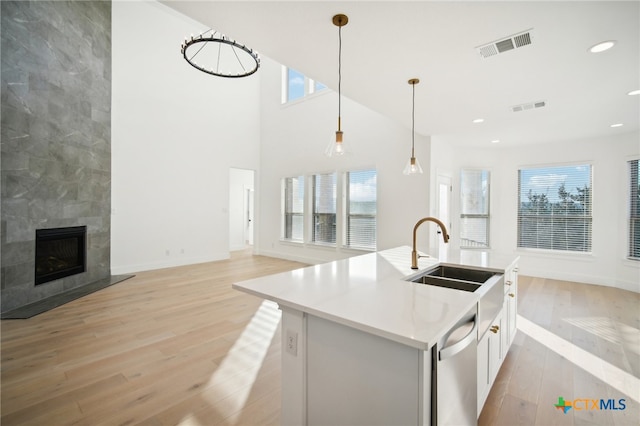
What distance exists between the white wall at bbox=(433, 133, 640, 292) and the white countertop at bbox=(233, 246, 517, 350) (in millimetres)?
4097

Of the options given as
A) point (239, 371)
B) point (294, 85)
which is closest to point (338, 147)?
point (239, 371)

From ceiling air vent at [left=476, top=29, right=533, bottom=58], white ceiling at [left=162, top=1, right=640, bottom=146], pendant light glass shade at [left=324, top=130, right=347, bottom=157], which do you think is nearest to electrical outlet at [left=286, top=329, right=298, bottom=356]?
pendant light glass shade at [left=324, top=130, right=347, bottom=157]

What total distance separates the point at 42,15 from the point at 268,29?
387 centimetres

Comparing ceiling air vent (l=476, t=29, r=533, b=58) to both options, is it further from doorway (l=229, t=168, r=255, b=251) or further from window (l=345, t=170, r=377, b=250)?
doorway (l=229, t=168, r=255, b=251)

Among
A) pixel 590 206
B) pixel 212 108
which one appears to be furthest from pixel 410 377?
pixel 212 108

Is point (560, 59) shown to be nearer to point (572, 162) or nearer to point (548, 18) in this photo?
point (548, 18)

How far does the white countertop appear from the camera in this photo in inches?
44.5

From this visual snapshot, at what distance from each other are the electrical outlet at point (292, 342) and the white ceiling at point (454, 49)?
2.00 meters

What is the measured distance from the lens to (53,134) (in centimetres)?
390

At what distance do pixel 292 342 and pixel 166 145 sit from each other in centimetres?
613

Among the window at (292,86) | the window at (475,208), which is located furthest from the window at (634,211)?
the window at (292,86)

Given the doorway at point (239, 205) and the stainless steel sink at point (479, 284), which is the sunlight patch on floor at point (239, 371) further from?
the doorway at point (239, 205)

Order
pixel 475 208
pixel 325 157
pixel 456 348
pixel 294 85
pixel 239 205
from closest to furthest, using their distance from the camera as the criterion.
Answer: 1. pixel 456 348
2. pixel 475 208
3. pixel 325 157
4. pixel 294 85
5. pixel 239 205

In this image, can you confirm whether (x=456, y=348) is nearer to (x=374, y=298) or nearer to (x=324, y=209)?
(x=374, y=298)
